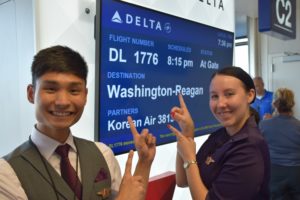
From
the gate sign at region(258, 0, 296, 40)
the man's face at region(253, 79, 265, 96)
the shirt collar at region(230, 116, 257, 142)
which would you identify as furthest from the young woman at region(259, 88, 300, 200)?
the shirt collar at region(230, 116, 257, 142)

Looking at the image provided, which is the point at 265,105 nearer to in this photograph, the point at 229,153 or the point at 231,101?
the point at 231,101

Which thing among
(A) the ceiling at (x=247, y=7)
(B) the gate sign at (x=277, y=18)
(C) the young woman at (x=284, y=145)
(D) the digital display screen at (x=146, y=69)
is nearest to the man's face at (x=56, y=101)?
(D) the digital display screen at (x=146, y=69)

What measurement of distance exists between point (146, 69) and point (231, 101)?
0.59m

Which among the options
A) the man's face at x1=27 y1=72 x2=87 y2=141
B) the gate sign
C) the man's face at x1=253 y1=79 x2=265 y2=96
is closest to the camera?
the man's face at x1=27 y1=72 x2=87 y2=141

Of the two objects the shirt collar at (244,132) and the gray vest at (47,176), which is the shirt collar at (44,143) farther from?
the shirt collar at (244,132)

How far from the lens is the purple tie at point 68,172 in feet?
3.35

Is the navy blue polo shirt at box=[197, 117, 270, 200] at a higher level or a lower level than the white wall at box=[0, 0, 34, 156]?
lower

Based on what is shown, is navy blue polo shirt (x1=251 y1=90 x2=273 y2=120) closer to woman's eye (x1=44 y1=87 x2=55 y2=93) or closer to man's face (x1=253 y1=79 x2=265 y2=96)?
man's face (x1=253 y1=79 x2=265 y2=96)

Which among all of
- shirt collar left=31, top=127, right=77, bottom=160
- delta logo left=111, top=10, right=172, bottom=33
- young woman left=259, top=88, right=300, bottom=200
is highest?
delta logo left=111, top=10, right=172, bottom=33

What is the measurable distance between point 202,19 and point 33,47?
164 cm

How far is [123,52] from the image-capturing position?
1714 mm

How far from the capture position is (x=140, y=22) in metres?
1.81

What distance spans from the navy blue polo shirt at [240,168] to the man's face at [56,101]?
0.68 meters

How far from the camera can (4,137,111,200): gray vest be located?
37.0 inches
